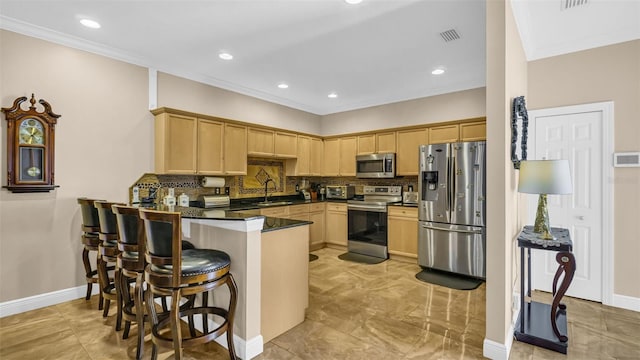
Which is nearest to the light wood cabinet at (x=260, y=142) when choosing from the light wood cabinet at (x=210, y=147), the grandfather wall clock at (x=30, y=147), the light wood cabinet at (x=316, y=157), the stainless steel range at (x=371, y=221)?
the light wood cabinet at (x=210, y=147)

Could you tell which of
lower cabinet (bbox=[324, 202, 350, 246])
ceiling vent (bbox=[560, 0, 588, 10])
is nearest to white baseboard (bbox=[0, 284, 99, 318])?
lower cabinet (bbox=[324, 202, 350, 246])

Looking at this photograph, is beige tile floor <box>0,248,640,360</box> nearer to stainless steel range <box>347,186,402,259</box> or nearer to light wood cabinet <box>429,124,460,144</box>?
stainless steel range <box>347,186,402,259</box>

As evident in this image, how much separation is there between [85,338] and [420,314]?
2956mm

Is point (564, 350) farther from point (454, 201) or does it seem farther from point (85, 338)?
point (85, 338)

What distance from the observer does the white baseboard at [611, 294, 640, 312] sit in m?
2.94

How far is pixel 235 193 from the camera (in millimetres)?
4953

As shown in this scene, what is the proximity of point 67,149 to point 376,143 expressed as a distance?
4.34 metres

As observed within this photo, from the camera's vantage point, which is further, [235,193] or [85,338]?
[235,193]

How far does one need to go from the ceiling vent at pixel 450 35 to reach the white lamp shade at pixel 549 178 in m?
1.55

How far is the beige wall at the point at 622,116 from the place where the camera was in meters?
2.95

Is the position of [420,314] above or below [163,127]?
below

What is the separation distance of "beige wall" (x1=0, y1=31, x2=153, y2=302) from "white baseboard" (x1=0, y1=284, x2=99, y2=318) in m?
0.05

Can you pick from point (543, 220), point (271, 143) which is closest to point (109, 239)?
point (271, 143)

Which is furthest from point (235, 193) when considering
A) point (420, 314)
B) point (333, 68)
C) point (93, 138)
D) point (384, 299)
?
point (420, 314)
